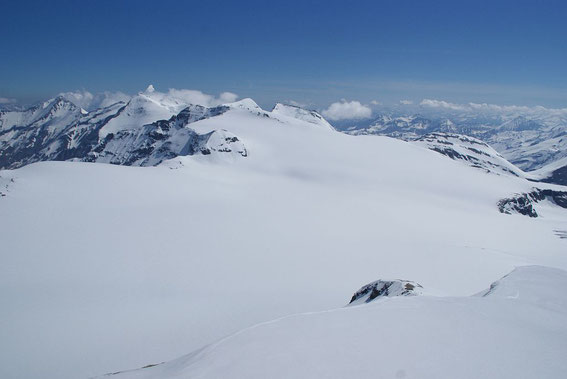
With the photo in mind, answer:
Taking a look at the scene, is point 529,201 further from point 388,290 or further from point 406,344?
point 406,344

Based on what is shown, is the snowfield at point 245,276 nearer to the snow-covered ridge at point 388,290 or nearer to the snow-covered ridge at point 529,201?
the snow-covered ridge at point 388,290

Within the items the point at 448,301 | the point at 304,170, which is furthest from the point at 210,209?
the point at 304,170

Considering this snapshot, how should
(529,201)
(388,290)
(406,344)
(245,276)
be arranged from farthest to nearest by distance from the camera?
1. (529,201)
2. (245,276)
3. (388,290)
4. (406,344)

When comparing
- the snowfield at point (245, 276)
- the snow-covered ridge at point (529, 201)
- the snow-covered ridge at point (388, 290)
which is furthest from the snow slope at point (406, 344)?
the snow-covered ridge at point (529, 201)

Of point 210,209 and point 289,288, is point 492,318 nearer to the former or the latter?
point 289,288

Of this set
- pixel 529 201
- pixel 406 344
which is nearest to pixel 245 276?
pixel 406 344
